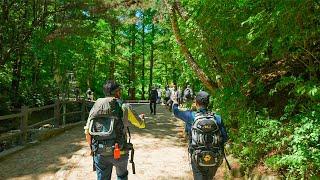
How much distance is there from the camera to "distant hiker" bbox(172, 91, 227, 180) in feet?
17.7

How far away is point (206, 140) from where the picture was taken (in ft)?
17.8

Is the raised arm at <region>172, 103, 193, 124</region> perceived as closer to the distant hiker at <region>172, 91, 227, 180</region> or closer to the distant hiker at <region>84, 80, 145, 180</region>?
the distant hiker at <region>172, 91, 227, 180</region>

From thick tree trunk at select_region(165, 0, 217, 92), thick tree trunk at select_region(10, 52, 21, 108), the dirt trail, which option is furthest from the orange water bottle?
thick tree trunk at select_region(10, 52, 21, 108)

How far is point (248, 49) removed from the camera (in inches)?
346

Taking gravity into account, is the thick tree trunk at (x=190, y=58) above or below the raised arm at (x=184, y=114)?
above

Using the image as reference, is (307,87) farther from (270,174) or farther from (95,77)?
(95,77)

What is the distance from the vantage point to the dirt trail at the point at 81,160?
9.27 meters

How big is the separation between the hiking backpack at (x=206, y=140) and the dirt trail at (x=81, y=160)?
369 centimetres

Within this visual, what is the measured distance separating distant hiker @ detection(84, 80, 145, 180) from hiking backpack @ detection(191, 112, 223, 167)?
101cm

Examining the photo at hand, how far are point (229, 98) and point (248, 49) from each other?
1.31 metres

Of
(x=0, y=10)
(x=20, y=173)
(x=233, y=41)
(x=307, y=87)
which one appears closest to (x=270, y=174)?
(x=307, y=87)

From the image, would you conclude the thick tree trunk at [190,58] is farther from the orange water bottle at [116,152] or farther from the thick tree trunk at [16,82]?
the thick tree trunk at [16,82]

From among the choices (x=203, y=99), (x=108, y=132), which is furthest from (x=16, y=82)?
(x=203, y=99)

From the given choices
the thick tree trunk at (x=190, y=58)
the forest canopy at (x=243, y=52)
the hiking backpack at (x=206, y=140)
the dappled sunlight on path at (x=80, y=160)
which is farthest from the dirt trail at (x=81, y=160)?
the hiking backpack at (x=206, y=140)
